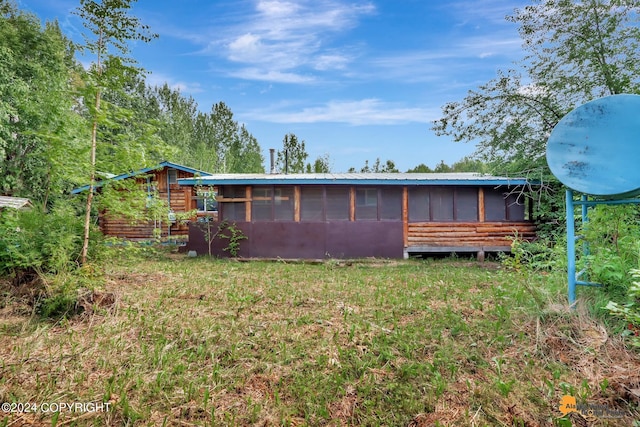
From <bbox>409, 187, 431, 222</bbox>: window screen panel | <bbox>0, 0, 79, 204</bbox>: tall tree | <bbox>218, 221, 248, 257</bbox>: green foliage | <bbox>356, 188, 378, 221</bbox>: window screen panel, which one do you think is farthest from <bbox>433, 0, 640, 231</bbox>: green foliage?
<bbox>0, 0, 79, 204</bbox>: tall tree

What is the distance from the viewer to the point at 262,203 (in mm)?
10586

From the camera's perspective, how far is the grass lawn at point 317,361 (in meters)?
2.24

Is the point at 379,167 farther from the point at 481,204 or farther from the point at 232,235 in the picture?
the point at 232,235

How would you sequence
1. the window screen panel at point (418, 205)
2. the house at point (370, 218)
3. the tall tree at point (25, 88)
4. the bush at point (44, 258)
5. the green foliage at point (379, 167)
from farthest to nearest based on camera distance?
the green foliage at point (379, 167), the tall tree at point (25, 88), the window screen panel at point (418, 205), the house at point (370, 218), the bush at point (44, 258)

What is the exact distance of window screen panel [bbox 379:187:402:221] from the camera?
34.7 ft

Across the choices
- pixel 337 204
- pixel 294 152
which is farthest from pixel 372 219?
pixel 294 152

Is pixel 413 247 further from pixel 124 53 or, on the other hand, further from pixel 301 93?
pixel 301 93

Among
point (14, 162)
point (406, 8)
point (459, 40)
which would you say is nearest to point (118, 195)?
point (406, 8)

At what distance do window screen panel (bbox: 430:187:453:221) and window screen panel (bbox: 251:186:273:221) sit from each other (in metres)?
5.63

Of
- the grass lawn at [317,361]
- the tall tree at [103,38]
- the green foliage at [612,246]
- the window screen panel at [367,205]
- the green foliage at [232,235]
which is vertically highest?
the tall tree at [103,38]

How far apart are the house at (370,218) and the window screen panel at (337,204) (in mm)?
35

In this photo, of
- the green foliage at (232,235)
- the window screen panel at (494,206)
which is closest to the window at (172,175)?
the green foliage at (232,235)

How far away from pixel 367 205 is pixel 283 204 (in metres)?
2.92

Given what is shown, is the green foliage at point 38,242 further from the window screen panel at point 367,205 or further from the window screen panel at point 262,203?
the window screen panel at point 367,205
